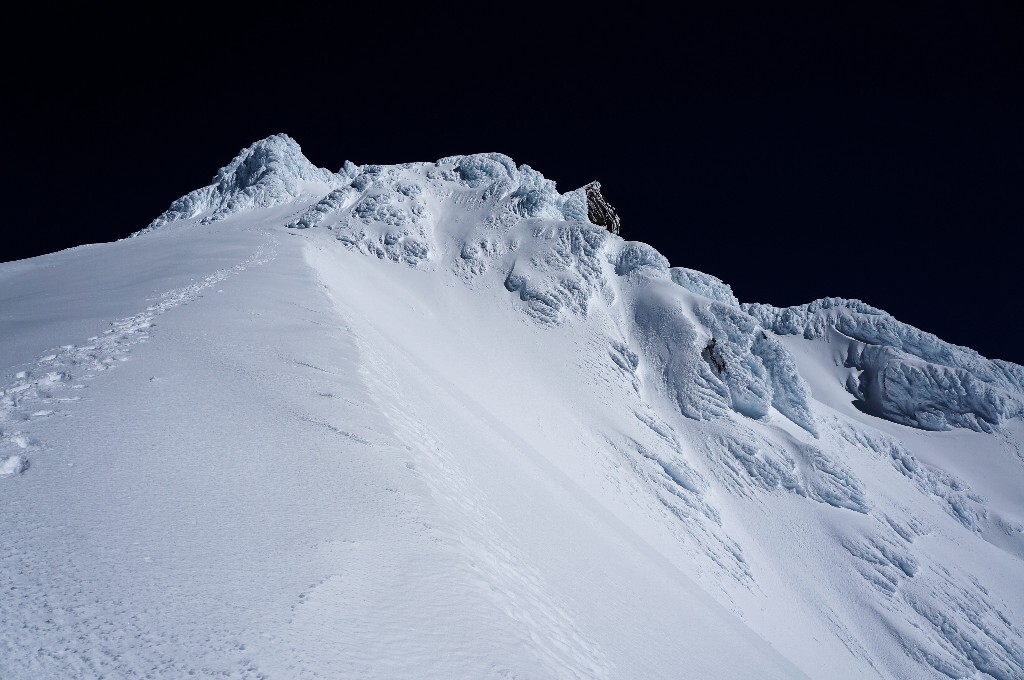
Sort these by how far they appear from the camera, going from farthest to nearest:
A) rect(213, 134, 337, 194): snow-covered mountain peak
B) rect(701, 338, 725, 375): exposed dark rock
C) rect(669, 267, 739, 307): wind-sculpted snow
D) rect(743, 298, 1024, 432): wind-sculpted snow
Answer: rect(213, 134, 337, 194): snow-covered mountain peak → rect(743, 298, 1024, 432): wind-sculpted snow → rect(669, 267, 739, 307): wind-sculpted snow → rect(701, 338, 725, 375): exposed dark rock

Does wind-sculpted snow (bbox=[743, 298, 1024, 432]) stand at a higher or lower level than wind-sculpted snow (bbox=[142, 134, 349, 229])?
higher

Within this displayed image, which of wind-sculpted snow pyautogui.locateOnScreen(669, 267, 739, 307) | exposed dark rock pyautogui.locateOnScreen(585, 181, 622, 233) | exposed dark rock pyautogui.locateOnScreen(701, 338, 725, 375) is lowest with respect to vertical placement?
exposed dark rock pyautogui.locateOnScreen(701, 338, 725, 375)

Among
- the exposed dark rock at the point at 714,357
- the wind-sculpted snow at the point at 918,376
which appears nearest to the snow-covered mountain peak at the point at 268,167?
the exposed dark rock at the point at 714,357

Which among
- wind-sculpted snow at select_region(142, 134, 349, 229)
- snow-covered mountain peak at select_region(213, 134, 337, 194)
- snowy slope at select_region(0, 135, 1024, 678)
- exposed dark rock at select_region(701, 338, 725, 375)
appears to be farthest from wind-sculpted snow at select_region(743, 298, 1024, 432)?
snow-covered mountain peak at select_region(213, 134, 337, 194)

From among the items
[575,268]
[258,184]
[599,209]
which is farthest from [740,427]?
[258,184]

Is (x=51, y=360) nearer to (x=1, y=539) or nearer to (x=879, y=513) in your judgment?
(x=1, y=539)

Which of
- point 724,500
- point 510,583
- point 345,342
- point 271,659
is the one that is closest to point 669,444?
point 724,500

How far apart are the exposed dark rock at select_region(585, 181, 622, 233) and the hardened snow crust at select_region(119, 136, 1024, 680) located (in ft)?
31.4

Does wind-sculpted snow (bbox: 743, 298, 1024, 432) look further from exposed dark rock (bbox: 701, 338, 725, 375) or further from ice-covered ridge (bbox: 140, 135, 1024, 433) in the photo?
exposed dark rock (bbox: 701, 338, 725, 375)

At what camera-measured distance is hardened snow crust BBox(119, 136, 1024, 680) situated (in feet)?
101

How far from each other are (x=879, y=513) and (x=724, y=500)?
14462 millimetres

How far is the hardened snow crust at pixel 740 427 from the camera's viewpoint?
30.9 meters

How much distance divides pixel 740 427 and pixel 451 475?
37.3 meters

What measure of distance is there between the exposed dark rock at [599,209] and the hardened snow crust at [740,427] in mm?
9577
